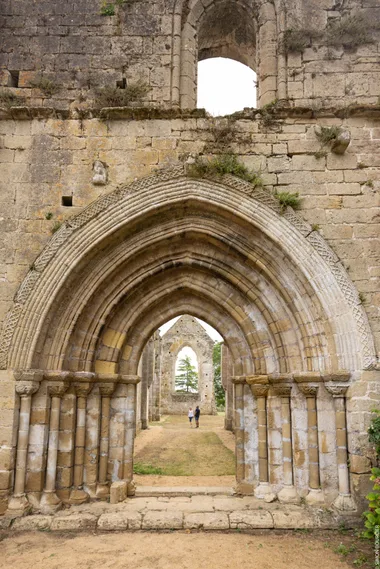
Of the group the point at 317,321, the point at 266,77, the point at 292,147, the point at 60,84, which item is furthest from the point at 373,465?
the point at 60,84

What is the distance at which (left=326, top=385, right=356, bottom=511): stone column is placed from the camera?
5297 mm

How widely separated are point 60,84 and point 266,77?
329cm

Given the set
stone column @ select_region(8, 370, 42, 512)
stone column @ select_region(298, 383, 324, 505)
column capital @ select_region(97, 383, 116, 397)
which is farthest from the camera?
column capital @ select_region(97, 383, 116, 397)

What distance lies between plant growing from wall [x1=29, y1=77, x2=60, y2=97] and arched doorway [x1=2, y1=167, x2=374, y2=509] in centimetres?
208

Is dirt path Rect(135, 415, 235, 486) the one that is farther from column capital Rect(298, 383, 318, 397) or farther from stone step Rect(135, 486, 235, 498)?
column capital Rect(298, 383, 318, 397)

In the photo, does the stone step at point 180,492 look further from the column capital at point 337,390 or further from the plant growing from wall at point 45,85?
the plant growing from wall at point 45,85

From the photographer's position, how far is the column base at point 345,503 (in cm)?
523

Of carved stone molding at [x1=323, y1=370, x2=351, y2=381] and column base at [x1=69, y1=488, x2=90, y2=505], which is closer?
carved stone molding at [x1=323, y1=370, x2=351, y2=381]

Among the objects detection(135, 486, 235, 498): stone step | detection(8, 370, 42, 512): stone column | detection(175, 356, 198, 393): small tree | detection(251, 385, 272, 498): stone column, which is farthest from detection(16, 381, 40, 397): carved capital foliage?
detection(175, 356, 198, 393): small tree

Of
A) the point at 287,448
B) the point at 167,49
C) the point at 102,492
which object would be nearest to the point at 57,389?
the point at 102,492

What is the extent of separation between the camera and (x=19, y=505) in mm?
5316

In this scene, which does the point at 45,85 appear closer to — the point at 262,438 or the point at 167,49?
the point at 167,49

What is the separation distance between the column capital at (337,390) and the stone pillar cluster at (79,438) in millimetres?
2965

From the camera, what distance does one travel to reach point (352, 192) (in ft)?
19.9
